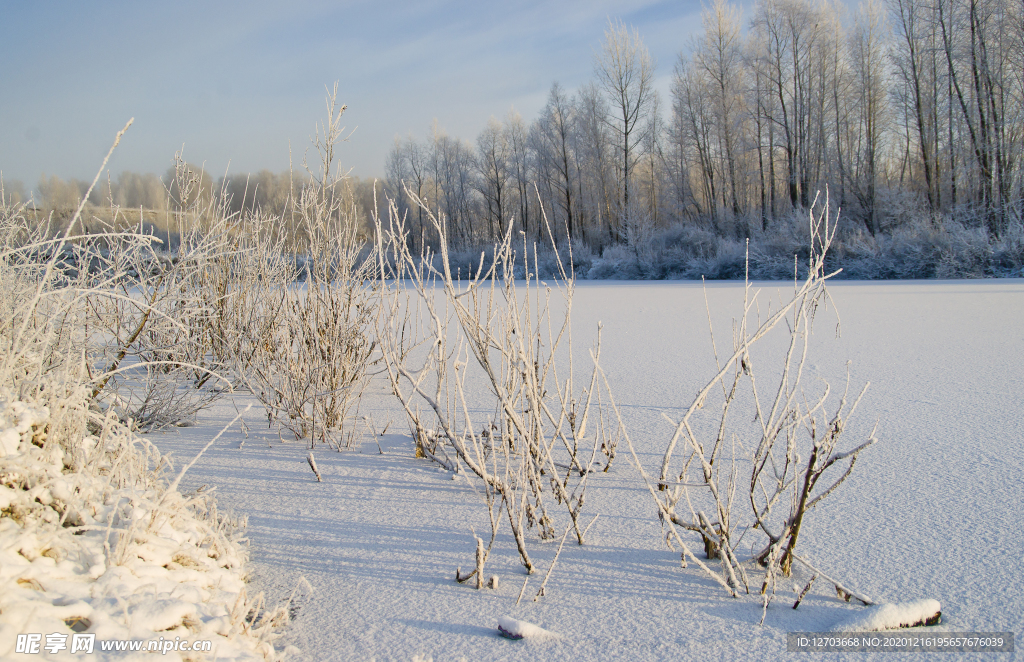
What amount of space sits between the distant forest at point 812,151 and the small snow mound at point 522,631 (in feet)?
27.1

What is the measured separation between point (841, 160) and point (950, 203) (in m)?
3.65

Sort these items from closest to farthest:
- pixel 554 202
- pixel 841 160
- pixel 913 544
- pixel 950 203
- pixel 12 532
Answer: pixel 12 532 < pixel 913 544 < pixel 950 203 < pixel 841 160 < pixel 554 202

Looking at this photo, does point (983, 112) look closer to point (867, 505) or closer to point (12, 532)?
point (867, 505)

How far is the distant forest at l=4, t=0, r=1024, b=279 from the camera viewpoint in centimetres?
1389

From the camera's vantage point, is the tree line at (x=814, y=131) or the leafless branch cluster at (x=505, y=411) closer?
the leafless branch cluster at (x=505, y=411)

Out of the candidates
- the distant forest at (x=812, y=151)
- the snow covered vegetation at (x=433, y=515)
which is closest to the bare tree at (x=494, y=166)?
the distant forest at (x=812, y=151)

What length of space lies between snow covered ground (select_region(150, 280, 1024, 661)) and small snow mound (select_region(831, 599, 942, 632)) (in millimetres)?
32

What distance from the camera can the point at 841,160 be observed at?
1920cm

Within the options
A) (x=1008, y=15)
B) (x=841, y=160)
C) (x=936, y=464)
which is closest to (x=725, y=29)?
(x=841, y=160)

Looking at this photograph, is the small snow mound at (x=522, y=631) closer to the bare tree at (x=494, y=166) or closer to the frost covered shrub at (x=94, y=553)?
the frost covered shrub at (x=94, y=553)

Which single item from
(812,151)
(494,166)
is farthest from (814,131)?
(494,166)

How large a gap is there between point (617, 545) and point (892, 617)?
71 cm

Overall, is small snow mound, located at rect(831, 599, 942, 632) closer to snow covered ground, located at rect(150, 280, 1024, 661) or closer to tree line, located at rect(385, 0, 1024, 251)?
snow covered ground, located at rect(150, 280, 1024, 661)

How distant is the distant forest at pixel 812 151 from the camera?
13891 mm
